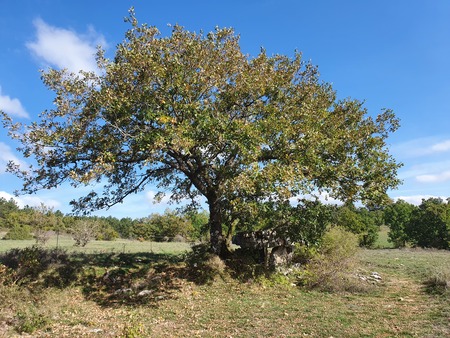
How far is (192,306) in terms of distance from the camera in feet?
46.1

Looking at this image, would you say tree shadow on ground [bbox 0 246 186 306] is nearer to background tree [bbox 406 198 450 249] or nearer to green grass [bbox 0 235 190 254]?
green grass [bbox 0 235 190 254]

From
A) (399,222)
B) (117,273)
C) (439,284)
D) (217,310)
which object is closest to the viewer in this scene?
(217,310)

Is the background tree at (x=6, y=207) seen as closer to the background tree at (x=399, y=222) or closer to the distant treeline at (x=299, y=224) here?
the distant treeline at (x=299, y=224)

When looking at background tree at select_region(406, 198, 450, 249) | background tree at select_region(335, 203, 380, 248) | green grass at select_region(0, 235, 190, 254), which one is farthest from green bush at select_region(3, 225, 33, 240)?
background tree at select_region(406, 198, 450, 249)

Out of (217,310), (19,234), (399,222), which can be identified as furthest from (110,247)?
(399,222)

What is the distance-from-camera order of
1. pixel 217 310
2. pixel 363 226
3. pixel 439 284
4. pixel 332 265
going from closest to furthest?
pixel 217 310 < pixel 439 284 < pixel 332 265 < pixel 363 226

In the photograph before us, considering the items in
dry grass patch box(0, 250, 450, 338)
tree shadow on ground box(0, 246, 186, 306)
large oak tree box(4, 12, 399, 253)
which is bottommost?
dry grass patch box(0, 250, 450, 338)

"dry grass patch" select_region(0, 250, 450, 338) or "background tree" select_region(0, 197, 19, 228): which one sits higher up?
"background tree" select_region(0, 197, 19, 228)

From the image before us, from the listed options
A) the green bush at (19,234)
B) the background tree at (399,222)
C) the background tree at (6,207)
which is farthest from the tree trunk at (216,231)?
the background tree at (6,207)

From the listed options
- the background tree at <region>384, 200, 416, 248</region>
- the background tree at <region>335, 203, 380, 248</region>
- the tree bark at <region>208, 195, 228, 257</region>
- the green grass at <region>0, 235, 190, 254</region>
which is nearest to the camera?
the tree bark at <region>208, 195, 228, 257</region>

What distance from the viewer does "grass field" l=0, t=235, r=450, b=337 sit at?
10.9 metres

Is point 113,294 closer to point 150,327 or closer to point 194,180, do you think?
point 150,327

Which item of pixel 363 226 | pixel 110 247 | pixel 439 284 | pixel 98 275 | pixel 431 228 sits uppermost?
pixel 363 226

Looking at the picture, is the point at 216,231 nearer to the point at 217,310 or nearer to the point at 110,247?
the point at 217,310
